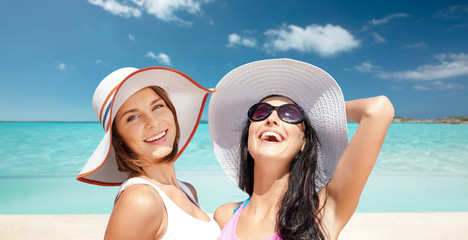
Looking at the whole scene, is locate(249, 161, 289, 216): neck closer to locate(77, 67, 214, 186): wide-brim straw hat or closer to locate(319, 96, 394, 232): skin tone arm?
locate(319, 96, 394, 232): skin tone arm

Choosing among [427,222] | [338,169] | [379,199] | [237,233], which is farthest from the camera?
[379,199]

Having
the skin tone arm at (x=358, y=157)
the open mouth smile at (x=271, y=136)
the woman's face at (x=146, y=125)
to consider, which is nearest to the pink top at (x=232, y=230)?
the skin tone arm at (x=358, y=157)

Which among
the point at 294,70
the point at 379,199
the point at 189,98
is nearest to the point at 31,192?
the point at 189,98

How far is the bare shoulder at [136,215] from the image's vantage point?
1520mm

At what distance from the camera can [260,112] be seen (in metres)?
2.34

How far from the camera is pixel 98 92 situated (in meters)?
1.83

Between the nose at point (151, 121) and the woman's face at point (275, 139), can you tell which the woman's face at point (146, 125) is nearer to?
the nose at point (151, 121)

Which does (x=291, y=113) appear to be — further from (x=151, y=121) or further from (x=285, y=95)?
(x=151, y=121)

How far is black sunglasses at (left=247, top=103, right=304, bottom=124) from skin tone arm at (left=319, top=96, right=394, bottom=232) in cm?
38

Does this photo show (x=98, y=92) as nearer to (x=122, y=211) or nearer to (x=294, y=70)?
(x=122, y=211)

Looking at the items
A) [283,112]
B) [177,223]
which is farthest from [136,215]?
[283,112]

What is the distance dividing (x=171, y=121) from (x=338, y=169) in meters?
1.12

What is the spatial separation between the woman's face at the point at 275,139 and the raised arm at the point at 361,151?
385 mm

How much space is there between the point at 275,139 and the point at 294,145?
144 millimetres
